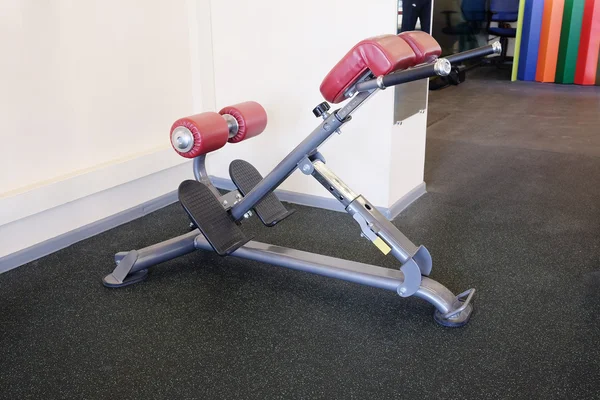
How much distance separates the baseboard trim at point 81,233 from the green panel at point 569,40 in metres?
5.53

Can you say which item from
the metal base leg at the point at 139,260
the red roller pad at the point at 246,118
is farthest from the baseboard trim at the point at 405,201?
the metal base leg at the point at 139,260

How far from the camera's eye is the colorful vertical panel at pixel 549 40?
23.2 feet

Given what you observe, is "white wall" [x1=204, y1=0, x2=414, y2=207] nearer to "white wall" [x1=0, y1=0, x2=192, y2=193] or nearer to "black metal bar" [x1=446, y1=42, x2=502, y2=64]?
"white wall" [x1=0, y1=0, x2=192, y2=193]

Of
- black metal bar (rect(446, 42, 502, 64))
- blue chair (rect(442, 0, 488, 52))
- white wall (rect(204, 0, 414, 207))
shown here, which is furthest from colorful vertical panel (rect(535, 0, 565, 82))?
black metal bar (rect(446, 42, 502, 64))

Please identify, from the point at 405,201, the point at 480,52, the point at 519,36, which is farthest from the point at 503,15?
the point at 480,52

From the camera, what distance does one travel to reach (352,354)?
2.07 meters

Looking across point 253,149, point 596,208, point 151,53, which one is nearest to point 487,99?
point 596,208

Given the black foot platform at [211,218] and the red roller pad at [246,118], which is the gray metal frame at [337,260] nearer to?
the black foot platform at [211,218]

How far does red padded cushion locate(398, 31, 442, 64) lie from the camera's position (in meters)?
2.03

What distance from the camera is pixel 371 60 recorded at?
6.27 feet

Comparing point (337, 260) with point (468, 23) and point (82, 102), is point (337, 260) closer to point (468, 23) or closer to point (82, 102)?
point (82, 102)

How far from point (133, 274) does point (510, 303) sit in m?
1.59

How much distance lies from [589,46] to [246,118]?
19.1 feet

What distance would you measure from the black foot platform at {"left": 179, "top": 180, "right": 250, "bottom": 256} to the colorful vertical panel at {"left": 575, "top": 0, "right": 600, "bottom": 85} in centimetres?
599
